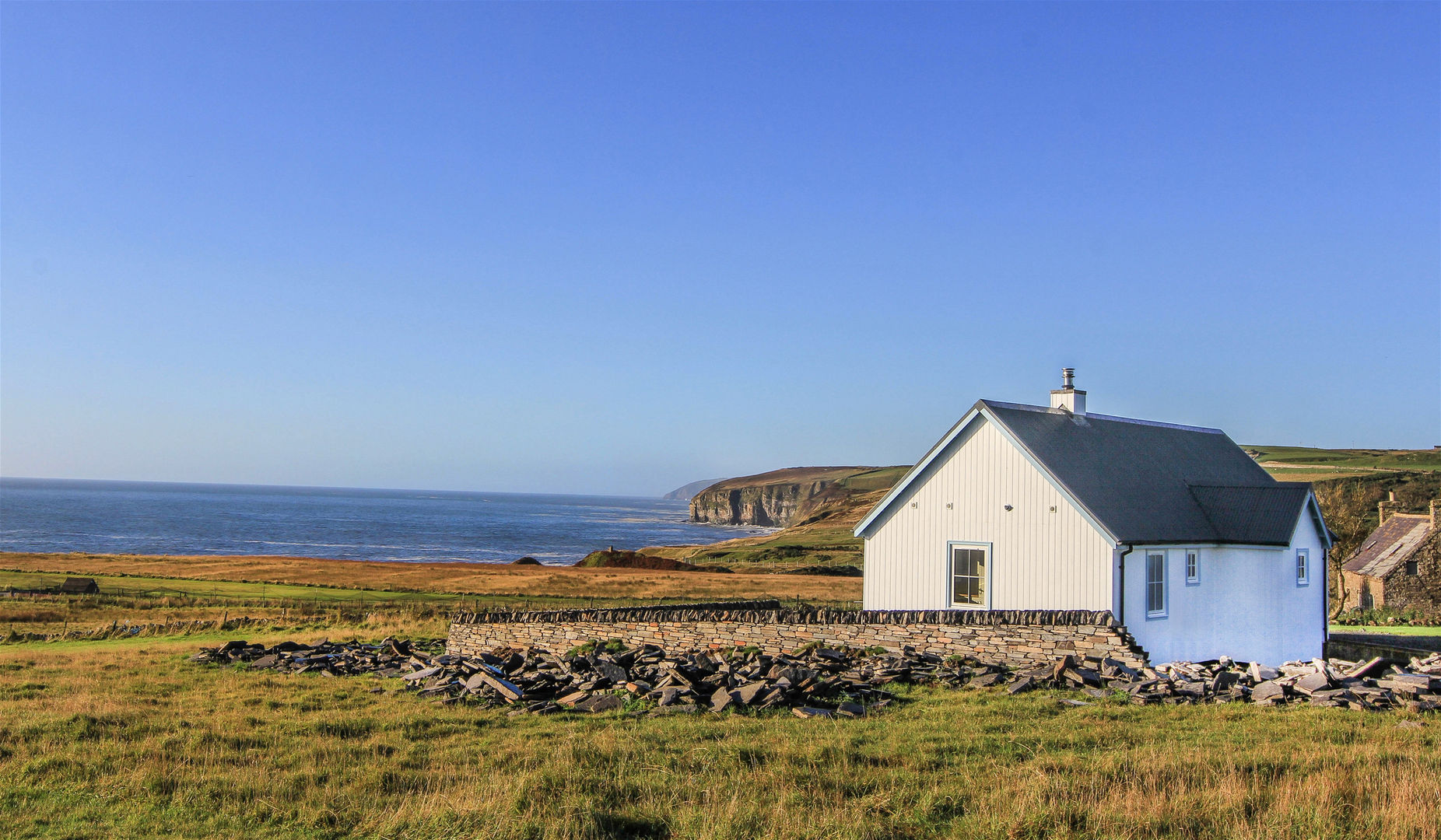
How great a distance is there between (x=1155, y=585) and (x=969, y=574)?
3820mm

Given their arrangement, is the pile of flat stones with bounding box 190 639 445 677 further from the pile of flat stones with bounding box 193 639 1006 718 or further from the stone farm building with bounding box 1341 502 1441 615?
the stone farm building with bounding box 1341 502 1441 615

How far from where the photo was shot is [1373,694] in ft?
46.4

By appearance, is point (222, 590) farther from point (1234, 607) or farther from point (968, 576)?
point (1234, 607)

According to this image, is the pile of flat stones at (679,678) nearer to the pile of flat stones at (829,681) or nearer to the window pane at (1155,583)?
the pile of flat stones at (829,681)

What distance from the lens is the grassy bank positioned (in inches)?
332

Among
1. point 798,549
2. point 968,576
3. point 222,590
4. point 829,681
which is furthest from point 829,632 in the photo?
point 798,549

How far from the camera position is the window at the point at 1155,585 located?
21.3 meters

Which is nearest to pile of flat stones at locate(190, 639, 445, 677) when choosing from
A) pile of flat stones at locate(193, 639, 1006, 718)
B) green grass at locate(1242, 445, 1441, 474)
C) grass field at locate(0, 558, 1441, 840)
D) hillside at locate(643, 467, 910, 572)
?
pile of flat stones at locate(193, 639, 1006, 718)

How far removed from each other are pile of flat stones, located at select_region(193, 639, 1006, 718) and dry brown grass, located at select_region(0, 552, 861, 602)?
96.3 ft

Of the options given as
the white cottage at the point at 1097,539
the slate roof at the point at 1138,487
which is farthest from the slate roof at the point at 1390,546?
the slate roof at the point at 1138,487

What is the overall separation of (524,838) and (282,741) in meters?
6.35

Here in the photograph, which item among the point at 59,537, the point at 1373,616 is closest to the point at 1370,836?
the point at 1373,616

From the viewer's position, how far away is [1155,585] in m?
21.6

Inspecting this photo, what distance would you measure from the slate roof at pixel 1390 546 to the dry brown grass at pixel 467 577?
79.6 ft
